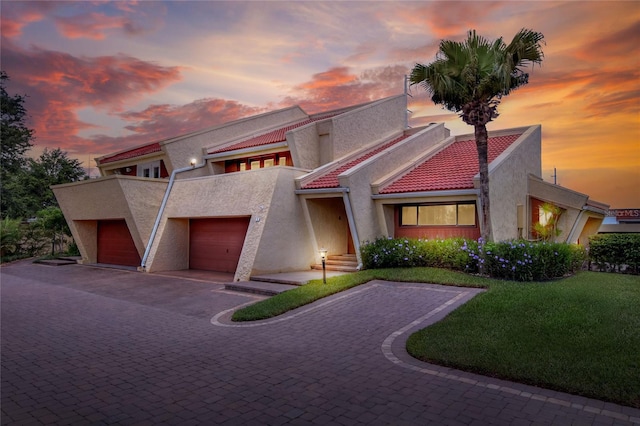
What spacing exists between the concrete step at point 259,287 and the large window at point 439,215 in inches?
235

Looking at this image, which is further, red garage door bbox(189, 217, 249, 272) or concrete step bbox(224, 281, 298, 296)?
red garage door bbox(189, 217, 249, 272)

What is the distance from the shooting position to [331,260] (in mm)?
16547

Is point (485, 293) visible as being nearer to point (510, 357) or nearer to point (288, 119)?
point (510, 357)

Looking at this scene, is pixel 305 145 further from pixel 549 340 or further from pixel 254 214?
pixel 549 340

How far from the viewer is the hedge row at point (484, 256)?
12.1 meters

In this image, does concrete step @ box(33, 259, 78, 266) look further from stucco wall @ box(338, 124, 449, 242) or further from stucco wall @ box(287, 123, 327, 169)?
stucco wall @ box(338, 124, 449, 242)

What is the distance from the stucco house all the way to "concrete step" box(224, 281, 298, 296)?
91cm

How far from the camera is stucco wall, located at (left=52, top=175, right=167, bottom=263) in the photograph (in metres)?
17.9

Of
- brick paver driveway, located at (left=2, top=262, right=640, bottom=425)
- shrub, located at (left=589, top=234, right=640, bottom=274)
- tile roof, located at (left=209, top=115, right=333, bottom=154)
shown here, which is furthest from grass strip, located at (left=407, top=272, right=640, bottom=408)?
tile roof, located at (left=209, top=115, right=333, bottom=154)

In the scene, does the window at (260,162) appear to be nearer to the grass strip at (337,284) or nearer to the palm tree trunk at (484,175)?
the grass strip at (337,284)

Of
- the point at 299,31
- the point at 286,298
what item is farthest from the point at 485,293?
the point at 299,31

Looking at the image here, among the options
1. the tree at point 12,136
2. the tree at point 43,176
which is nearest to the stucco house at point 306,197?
the tree at point 43,176

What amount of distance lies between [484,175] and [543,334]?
6.79 m

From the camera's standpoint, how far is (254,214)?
50.1 ft
